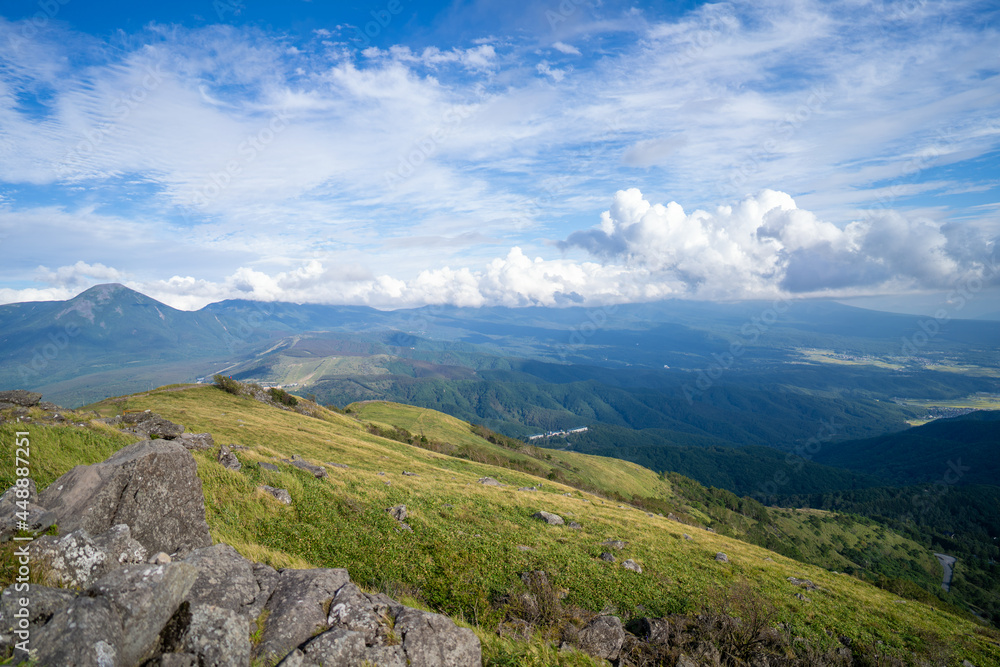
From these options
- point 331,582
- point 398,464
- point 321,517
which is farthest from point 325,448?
point 331,582

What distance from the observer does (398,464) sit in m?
46.2

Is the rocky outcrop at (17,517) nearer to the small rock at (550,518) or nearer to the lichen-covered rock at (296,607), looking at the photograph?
the lichen-covered rock at (296,607)

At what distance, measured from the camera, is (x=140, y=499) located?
12695mm

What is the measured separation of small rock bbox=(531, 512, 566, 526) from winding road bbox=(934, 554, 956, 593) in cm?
17007

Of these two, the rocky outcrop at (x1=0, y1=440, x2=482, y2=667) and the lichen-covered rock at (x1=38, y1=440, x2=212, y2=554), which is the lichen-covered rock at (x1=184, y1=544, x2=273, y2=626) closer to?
the rocky outcrop at (x1=0, y1=440, x2=482, y2=667)

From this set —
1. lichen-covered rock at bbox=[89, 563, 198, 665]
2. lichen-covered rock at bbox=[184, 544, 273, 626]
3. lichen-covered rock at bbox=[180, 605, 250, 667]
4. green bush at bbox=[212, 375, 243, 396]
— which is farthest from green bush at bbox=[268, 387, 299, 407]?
lichen-covered rock at bbox=[180, 605, 250, 667]

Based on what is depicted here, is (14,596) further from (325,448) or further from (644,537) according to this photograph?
(325,448)

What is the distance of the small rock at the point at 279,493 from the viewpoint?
21219 mm

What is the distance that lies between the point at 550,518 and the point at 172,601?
89.0 ft

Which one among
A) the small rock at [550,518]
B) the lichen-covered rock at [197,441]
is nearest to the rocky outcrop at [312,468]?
the lichen-covered rock at [197,441]

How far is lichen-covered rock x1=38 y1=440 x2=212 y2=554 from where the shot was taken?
12000mm

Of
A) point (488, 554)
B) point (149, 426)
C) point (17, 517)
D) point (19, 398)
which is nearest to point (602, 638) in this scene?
point (488, 554)

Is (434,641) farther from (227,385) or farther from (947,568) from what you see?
(947,568)

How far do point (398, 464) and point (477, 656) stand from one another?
37300mm
